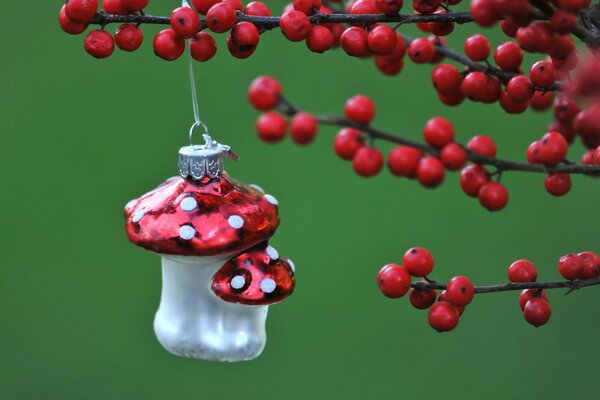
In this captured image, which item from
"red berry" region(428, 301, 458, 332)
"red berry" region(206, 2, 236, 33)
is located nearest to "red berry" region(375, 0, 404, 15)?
"red berry" region(206, 2, 236, 33)

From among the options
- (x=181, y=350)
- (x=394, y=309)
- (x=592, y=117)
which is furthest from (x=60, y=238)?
(x=592, y=117)

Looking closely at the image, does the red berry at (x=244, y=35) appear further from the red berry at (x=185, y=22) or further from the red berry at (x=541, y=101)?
the red berry at (x=541, y=101)

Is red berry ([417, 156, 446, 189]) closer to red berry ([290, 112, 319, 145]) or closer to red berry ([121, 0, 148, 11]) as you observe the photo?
red berry ([290, 112, 319, 145])

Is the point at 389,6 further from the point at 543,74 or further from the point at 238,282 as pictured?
the point at 238,282

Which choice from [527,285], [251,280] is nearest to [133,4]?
[251,280]

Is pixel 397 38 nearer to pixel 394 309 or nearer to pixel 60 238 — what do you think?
pixel 394 309
